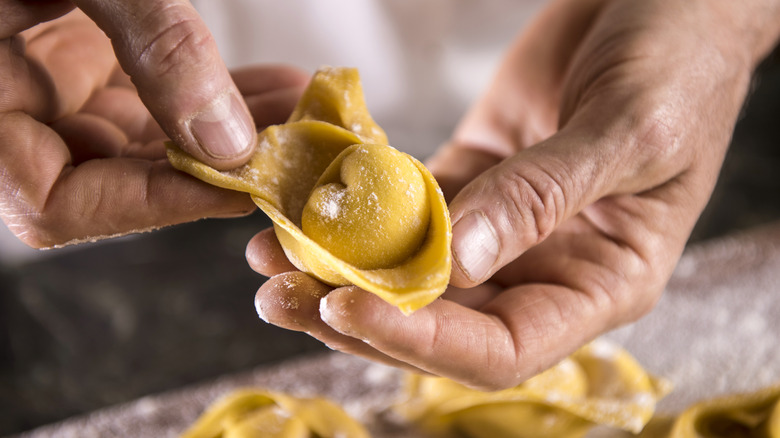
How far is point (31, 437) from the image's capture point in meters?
1.08

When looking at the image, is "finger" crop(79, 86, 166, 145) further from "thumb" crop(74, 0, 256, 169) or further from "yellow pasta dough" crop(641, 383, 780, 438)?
"yellow pasta dough" crop(641, 383, 780, 438)

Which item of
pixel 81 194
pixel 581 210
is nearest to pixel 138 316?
pixel 81 194

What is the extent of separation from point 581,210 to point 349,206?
0.40 metres

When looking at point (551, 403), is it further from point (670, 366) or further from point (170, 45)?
point (170, 45)

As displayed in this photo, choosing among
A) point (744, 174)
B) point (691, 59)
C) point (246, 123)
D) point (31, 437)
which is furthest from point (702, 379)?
point (31, 437)

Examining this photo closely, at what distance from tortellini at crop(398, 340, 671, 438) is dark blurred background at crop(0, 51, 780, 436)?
1.17 feet

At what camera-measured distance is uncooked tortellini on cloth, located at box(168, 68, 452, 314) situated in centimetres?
57

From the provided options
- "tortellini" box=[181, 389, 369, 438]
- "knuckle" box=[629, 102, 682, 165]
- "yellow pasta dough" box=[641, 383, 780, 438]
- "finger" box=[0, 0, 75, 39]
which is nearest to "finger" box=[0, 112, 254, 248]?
"finger" box=[0, 0, 75, 39]

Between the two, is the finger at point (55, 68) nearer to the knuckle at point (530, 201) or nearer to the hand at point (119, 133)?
the hand at point (119, 133)

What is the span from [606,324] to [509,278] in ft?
0.50

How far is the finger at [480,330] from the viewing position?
1.89ft

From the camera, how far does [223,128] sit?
0.65 meters

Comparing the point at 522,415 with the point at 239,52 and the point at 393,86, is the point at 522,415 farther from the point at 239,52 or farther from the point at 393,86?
the point at 239,52

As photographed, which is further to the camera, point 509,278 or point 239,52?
point 239,52
